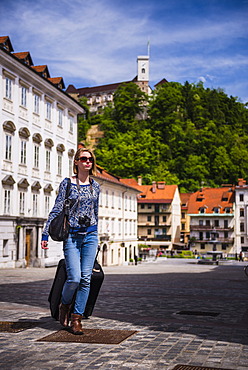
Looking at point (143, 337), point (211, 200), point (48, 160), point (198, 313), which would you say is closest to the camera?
Result: point (143, 337)

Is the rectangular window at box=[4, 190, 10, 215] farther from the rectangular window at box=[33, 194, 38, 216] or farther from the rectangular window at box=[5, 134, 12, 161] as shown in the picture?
the rectangular window at box=[33, 194, 38, 216]

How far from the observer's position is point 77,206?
5.85 m

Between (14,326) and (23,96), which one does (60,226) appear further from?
(23,96)

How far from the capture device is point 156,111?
106750mm

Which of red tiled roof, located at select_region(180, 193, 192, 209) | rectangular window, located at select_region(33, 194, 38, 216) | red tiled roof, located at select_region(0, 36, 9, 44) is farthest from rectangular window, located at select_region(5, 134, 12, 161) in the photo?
red tiled roof, located at select_region(180, 193, 192, 209)

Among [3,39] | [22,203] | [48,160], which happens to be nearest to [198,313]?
[22,203]

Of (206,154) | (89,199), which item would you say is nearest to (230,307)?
(89,199)

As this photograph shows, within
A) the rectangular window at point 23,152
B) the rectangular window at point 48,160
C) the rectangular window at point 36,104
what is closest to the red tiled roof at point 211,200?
the rectangular window at point 48,160

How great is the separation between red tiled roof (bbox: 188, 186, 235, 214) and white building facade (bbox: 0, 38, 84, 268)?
4658 centimetres

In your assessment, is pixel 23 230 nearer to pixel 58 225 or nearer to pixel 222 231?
pixel 58 225

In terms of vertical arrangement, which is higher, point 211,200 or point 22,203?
point 211,200

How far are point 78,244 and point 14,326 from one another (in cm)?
150

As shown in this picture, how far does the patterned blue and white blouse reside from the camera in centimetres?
579

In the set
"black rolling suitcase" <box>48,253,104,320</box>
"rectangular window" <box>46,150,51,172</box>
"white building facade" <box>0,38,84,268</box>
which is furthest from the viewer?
"rectangular window" <box>46,150,51,172</box>
